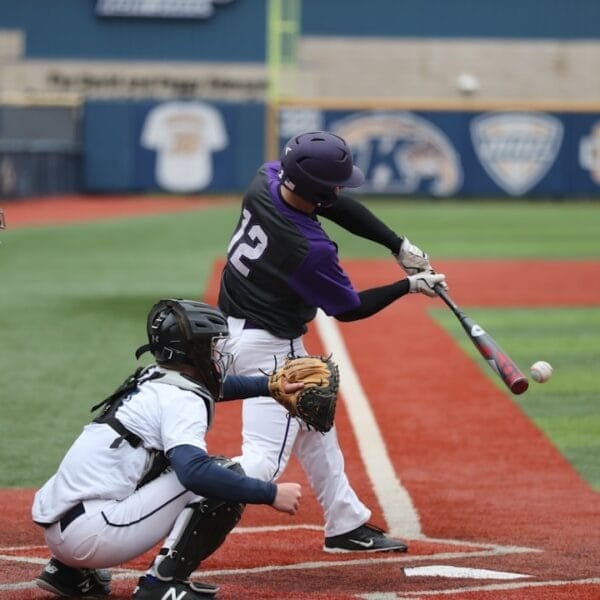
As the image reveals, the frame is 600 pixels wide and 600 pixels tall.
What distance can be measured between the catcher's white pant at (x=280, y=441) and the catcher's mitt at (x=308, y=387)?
44cm

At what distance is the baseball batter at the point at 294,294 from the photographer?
5.87 m

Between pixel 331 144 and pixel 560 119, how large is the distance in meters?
27.7

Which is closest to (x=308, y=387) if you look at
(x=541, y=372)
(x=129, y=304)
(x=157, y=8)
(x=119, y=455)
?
(x=119, y=455)

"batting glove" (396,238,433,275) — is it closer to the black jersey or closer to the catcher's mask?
the black jersey

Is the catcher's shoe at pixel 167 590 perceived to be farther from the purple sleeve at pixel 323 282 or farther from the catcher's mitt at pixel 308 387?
the purple sleeve at pixel 323 282

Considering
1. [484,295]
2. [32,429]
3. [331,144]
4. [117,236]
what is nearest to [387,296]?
[331,144]

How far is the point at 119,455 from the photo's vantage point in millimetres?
4957

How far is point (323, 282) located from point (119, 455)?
134 centimetres

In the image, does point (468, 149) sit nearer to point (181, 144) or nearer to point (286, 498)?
point (181, 144)

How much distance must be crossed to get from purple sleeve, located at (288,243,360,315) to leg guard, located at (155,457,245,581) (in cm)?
120

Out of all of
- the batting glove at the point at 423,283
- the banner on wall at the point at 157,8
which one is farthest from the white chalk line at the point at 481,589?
the banner on wall at the point at 157,8

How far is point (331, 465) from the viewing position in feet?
20.2

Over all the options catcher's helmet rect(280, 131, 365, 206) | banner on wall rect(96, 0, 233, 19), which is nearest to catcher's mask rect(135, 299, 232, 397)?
catcher's helmet rect(280, 131, 365, 206)

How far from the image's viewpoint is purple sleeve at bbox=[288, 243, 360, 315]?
5.89 metres
